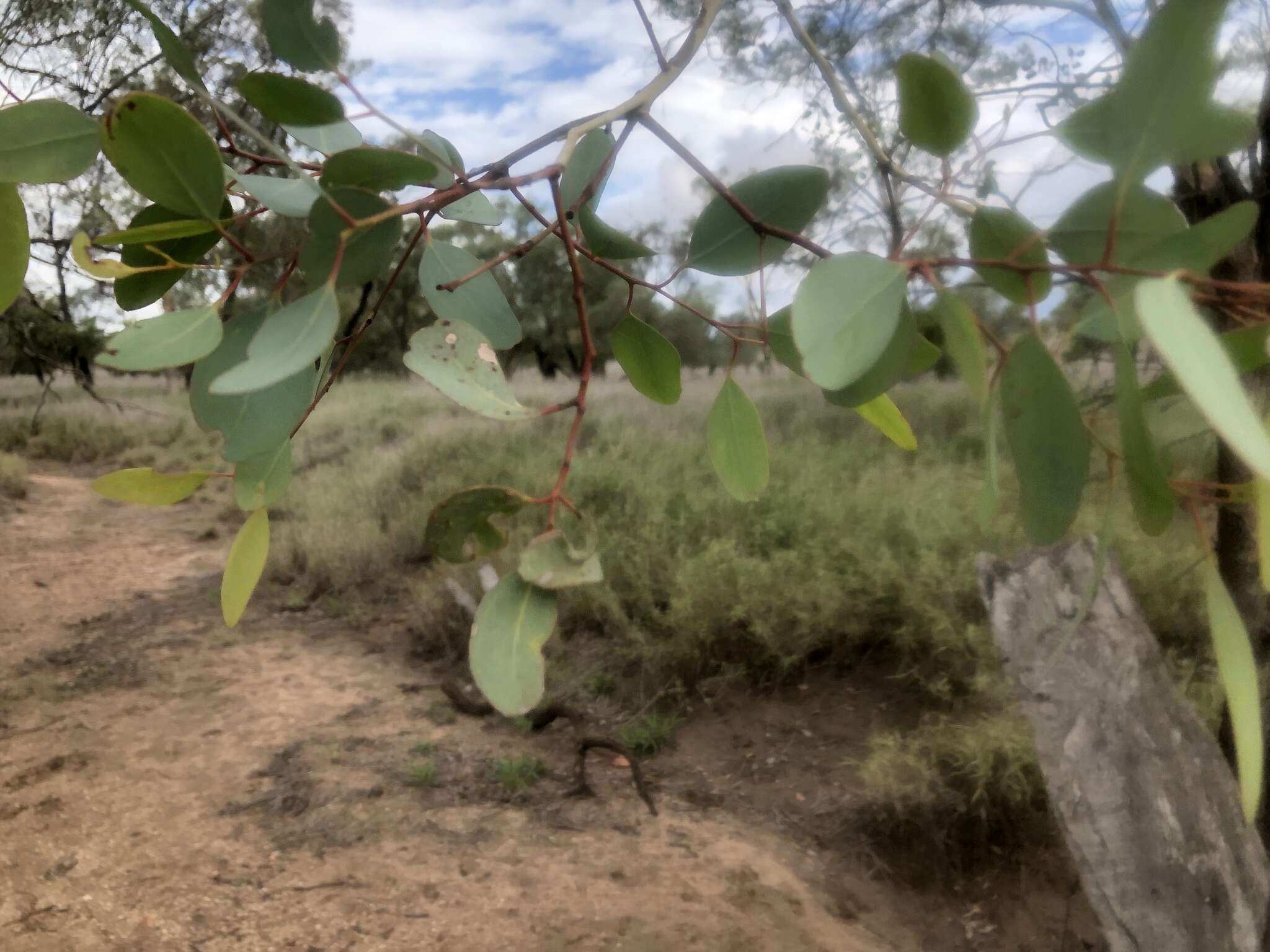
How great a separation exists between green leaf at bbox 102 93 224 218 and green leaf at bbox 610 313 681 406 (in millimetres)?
166

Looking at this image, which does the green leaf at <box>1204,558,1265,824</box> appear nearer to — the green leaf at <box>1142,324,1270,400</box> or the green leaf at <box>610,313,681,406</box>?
the green leaf at <box>1142,324,1270,400</box>

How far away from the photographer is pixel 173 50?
0.25 meters

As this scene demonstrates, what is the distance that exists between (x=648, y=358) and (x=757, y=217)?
0.08 m

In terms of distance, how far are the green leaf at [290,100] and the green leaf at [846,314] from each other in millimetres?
135

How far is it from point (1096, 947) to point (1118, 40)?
4.27ft

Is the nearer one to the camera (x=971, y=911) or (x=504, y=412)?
(x=504, y=412)

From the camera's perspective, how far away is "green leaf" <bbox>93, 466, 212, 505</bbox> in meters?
0.31

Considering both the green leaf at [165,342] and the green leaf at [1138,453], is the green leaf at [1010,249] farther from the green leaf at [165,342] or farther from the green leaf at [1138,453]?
the green leaf at [165,342]

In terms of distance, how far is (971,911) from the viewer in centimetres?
149

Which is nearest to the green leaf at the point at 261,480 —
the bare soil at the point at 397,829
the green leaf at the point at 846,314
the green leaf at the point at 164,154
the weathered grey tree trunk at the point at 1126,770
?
the green leaf at the point at 164,154

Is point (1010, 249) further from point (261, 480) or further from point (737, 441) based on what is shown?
point (261, 480)

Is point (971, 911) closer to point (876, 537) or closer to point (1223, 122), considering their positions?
point (876, 537)

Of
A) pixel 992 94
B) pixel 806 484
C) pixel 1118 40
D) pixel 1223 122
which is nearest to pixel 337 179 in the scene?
pixel 1223 122

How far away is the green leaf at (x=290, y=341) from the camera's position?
0.18 m
